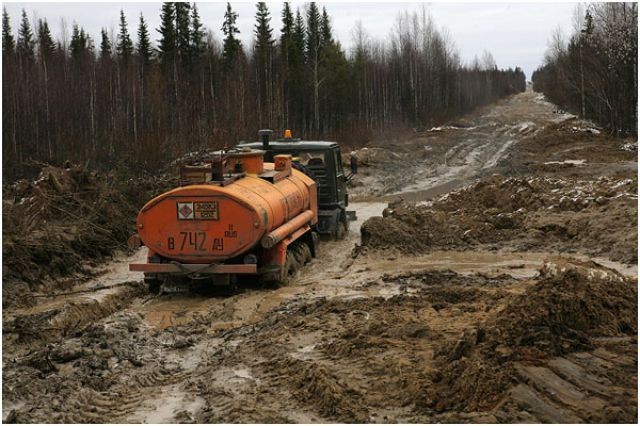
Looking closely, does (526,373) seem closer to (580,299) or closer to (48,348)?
(580,299)

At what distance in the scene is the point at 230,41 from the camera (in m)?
47.7

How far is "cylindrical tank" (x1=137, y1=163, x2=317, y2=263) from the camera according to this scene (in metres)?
10.7

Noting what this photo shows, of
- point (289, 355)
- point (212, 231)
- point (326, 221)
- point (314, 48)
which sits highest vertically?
point (314, 48)

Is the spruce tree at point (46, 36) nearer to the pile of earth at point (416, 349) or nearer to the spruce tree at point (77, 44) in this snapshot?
the spruce tree at point (77, 44)

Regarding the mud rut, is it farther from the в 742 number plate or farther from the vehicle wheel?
the в 742 number plate

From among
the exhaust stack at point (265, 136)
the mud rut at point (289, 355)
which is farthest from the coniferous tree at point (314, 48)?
the mud rut at point (289, 355)

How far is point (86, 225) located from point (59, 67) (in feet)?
86.4

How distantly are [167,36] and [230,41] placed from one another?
4.02 metres

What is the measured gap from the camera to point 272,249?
11445 mm

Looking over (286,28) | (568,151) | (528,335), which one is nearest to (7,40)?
(286,28)

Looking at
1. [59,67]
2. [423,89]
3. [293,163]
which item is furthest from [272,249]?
[423,89]

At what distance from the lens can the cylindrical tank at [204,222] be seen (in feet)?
35.2

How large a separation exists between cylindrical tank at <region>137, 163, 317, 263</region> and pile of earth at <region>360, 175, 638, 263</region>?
4220 millimetres

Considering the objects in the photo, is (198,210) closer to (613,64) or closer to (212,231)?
(212,231)
